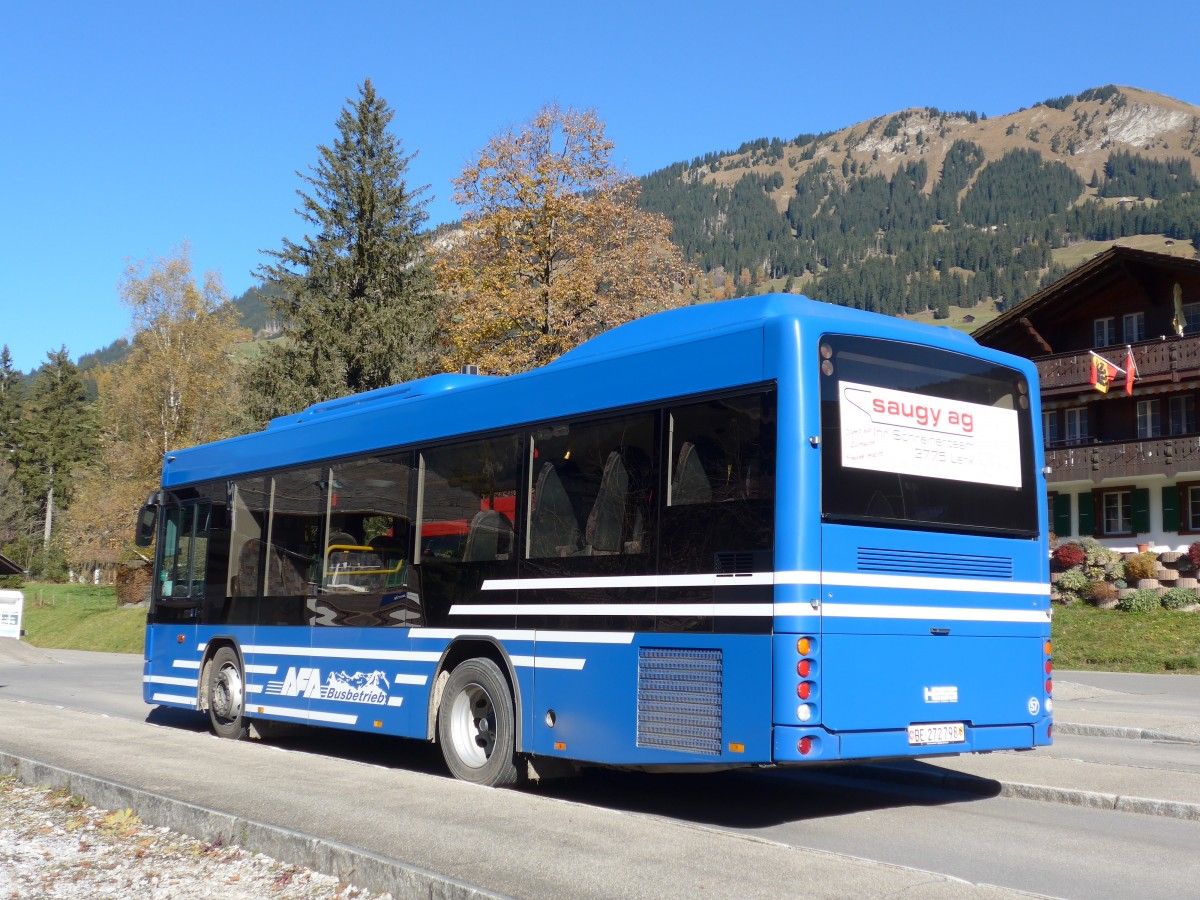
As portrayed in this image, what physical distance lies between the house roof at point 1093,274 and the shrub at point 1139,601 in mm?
11917

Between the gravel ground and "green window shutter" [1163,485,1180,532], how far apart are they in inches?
1549

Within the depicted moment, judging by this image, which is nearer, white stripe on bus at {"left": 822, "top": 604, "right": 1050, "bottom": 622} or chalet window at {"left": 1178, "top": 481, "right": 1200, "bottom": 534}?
white stripe on bus at {"left": 822, "top": 604, "right": 1050, "bottom": 622}

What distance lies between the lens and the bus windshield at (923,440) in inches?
316

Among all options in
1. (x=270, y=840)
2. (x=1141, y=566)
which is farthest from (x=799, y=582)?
(x=1141, y=566)

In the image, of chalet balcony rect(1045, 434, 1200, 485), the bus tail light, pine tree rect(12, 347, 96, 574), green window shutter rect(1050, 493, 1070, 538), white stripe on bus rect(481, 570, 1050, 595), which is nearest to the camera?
the bus tail light

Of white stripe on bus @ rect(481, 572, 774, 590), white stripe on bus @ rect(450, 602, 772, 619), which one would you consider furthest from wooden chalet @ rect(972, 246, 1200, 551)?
white stripe on bus @ rect(481, 572, 774, 590)

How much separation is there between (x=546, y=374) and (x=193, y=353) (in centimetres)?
4886

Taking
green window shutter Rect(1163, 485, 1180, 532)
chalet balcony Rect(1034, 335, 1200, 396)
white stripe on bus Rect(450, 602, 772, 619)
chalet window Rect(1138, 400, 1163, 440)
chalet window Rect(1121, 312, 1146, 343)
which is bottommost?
white stripe on bus Rect(450, 602, 772, 619)

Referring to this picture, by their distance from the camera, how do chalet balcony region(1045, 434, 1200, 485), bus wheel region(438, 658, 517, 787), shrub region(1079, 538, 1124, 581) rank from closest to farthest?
bus wheel region(438, 658, 517, 787), shrub region(1079, 538, 1124, 581), chalet balcony region(1045, 434, 1200, 485)

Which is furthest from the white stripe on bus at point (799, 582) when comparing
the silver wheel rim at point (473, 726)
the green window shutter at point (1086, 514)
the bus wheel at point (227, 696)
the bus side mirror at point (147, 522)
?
the green window shutter at point (1086, 514)

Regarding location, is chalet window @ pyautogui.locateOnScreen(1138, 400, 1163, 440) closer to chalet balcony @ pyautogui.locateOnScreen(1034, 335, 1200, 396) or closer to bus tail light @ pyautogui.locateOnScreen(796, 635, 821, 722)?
chalet balcony @ pyautogui.locateOnScreen(1034, 335, 1200, 396)

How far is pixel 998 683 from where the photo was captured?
8742 millimetres

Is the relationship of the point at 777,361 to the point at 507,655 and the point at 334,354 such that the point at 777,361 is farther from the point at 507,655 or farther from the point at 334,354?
the point at 334,354

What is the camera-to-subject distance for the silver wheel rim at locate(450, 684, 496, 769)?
10.1 meters
